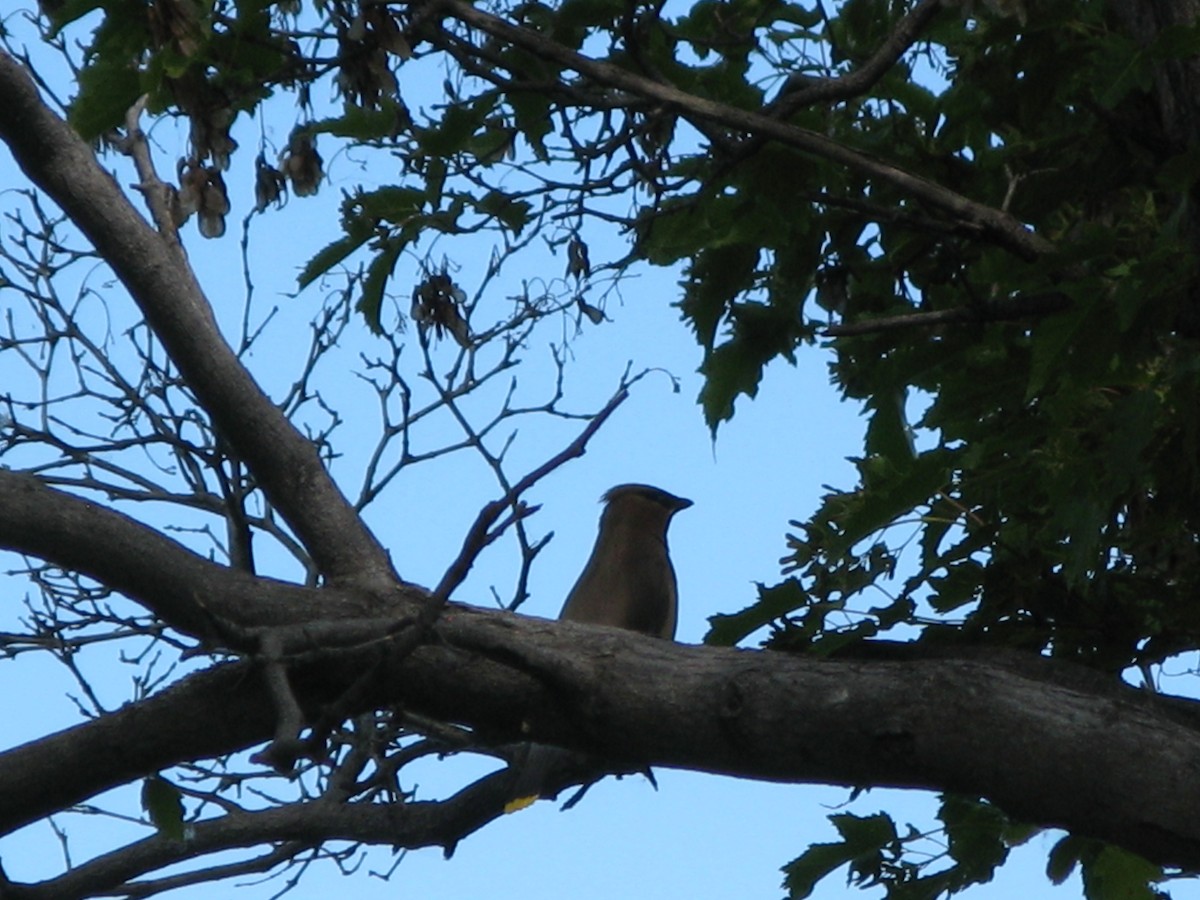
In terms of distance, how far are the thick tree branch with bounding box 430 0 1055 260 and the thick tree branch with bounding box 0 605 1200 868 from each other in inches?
33.2

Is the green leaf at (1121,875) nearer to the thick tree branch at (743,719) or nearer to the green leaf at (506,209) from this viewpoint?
the thick tree branch at (743,719)

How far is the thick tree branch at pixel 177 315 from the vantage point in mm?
4148

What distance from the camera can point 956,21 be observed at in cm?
400

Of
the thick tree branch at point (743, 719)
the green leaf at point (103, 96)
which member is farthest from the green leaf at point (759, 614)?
the green leaf at point (103, 96)

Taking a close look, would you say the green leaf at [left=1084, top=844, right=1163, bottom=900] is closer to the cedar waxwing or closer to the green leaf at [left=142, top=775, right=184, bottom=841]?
the green leaf at [left=142, top=775, right=184, bottom=841]

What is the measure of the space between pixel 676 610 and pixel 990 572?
13.1ft

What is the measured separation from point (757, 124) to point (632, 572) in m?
4.49

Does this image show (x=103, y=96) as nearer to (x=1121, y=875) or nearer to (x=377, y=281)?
(x=377, y=281)

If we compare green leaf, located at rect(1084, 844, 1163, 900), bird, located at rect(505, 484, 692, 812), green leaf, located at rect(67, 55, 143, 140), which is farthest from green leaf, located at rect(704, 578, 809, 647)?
bird, located at rect(505, 484, 692, 812)

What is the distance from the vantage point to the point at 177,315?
4242 millimetres

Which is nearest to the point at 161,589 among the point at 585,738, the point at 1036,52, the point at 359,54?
the point at 585,738

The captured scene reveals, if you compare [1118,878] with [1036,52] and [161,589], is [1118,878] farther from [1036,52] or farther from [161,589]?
[161,589]

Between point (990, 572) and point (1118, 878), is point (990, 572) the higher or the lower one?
the higher one

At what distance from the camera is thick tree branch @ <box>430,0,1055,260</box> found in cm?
339
